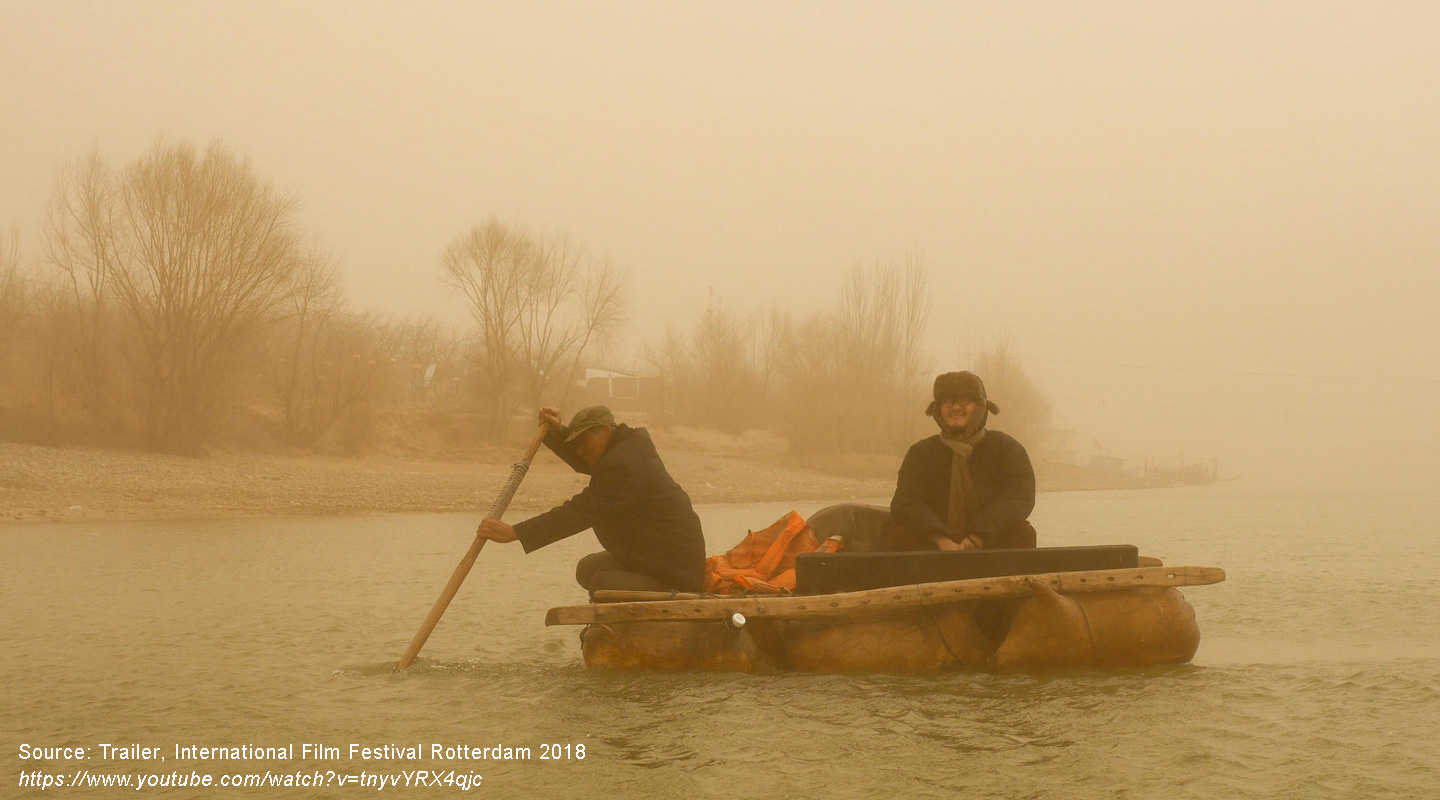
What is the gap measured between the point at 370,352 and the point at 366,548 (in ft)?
87.1

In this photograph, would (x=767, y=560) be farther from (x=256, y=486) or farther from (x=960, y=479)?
(x=256, y=486)

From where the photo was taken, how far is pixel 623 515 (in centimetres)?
693

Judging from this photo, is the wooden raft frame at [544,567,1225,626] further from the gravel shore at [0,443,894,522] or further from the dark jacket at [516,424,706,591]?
the gravel shore at [0,443,894,522]

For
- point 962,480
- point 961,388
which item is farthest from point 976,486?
point 961,388

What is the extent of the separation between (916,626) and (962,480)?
0.95 meters

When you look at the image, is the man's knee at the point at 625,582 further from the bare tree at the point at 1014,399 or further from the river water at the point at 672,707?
the bare tree at the point at 1014,399

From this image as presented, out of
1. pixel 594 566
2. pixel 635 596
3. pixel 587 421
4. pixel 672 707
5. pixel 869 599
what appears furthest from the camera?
pixel 594 566

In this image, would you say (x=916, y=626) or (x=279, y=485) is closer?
(x=916, y=626)

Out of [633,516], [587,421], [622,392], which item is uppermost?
[622,392]

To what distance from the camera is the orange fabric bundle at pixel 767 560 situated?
7176 mm

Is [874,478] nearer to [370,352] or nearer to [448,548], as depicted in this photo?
[370,352]

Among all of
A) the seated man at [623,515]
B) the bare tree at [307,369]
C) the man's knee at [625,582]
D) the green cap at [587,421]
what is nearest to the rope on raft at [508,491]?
the seated man at [623,515]

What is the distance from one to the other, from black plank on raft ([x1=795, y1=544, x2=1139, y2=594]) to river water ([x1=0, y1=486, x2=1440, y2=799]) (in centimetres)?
53

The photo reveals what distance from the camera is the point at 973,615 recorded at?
6.77 meters
